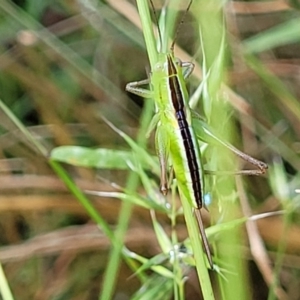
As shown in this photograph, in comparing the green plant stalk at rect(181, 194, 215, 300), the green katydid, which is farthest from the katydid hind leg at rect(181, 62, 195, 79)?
the green plant stalk at rect(181, 194, 215, 300)

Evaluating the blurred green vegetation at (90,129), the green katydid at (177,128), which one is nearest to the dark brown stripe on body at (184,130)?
the green katydid at (177,128)

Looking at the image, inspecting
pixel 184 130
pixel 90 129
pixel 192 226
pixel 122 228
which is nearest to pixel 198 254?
pixel 192 226

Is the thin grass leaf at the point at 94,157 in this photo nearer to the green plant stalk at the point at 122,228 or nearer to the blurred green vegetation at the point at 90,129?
the green plant stalk at the point at 122,228

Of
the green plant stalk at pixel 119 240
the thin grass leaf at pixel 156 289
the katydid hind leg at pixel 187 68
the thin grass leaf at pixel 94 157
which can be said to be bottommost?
the thin grass leaf at pixel 156 289

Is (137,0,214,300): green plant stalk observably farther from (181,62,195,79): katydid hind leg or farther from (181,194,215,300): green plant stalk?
(181,62,195,79): katydid hind leg

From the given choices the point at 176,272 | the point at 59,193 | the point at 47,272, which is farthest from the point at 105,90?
the point at 176,272

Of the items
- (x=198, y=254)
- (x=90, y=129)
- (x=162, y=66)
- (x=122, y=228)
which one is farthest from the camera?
(x=90, y=129)

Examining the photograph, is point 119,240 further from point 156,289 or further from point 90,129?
point 90,129

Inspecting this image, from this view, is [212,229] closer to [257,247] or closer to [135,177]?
[135,177]
